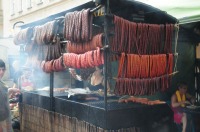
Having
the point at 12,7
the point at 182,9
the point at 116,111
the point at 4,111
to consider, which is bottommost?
the point at 4,111

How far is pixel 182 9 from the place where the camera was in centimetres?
644

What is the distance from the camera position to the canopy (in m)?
5.80

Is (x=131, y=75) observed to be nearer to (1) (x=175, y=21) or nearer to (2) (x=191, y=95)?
(1) (x=175, y=21)

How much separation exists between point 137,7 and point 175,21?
2.80ft

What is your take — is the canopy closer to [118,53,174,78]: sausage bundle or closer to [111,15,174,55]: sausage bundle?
[111,15,174,55]: sausage bundle

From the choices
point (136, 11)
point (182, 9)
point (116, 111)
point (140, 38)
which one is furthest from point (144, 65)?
point (182, 9)

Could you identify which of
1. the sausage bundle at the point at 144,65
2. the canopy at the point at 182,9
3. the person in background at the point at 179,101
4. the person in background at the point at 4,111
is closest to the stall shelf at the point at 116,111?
the sausage bundle at the point at 144,65

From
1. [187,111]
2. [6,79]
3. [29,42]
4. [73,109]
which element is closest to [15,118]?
[29,42]

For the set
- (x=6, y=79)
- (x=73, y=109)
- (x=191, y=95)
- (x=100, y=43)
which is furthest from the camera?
(x=6, y=79)

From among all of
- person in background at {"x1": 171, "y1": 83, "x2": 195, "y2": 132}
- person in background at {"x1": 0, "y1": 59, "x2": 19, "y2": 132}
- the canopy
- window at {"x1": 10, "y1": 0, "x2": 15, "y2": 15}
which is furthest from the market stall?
window at {"x1": 10, "y1": 0, "x2": 15, "y2": 15}

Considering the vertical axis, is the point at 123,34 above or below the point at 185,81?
above

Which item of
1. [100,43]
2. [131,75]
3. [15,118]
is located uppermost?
[100,43]

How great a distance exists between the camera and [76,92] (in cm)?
620

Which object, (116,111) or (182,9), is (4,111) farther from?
(182,9)
